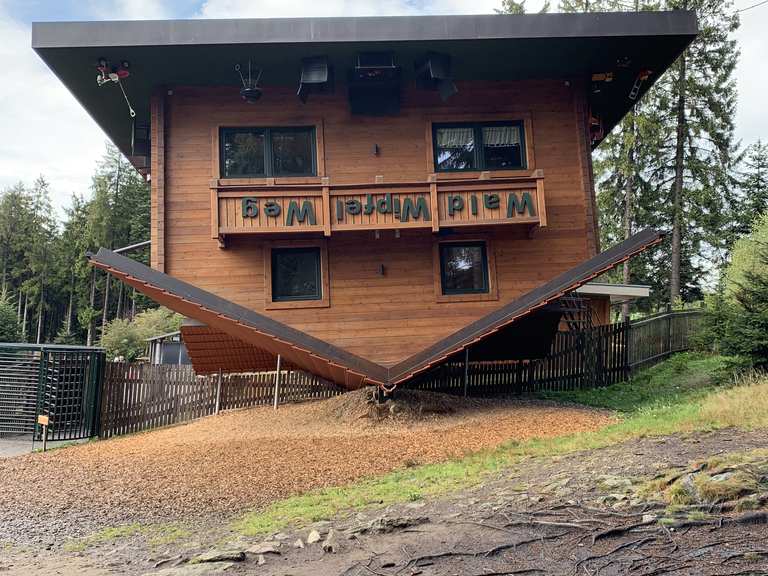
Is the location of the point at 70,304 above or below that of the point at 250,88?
below

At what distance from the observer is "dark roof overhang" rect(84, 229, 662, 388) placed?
11547mm

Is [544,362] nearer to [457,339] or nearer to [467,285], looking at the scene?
[467,285]

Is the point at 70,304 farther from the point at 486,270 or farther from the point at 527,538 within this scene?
the point at 527,538

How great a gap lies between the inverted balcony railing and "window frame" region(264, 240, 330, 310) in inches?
41.8

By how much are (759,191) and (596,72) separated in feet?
93.6

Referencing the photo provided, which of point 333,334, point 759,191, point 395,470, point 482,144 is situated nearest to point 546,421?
point 395,470

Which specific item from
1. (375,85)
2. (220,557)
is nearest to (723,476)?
(220,557)

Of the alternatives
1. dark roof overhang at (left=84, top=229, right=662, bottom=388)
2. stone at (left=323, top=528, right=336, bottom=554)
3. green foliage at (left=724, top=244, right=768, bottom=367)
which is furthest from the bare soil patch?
green foliage at (left=724, top=244, right=768, bottom=367)

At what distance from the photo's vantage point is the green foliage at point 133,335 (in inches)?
1494

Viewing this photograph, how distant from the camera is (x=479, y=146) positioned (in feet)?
51.6

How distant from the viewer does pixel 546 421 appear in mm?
11844

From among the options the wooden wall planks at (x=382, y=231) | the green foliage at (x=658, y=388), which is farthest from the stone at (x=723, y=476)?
the wooden wall planks at (x=382, y=231)

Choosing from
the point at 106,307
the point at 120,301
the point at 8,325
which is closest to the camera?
the point at 8,325

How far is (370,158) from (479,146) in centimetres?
266
